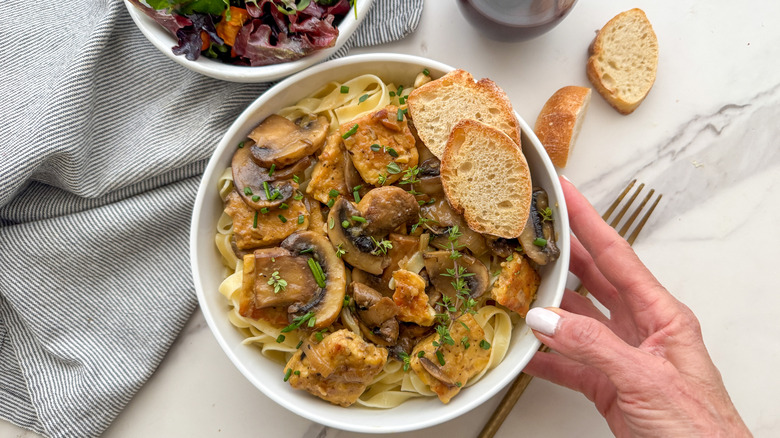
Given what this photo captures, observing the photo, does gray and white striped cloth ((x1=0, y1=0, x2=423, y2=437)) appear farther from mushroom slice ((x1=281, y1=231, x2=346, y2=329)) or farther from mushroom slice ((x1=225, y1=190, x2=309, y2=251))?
mushroom slice ((x1=281, y1=231, x2=346, y2=329))

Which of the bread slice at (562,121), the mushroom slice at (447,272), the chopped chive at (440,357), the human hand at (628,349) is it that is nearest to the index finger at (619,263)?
the human hand at (628,349)

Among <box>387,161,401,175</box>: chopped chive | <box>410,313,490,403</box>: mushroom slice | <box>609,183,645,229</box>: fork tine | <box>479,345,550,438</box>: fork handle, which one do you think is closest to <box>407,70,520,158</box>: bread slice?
<box>387,161,401,175</box>: chopped chive

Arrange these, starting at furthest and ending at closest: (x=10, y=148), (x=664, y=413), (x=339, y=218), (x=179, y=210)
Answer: (x=179, y=210), (x=10, y=148), (x=339, y=218), (x=664, y=413)

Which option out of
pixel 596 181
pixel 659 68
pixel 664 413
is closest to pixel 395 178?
pixel 596 181

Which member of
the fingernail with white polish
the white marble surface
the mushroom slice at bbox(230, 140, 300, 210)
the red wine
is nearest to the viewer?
the fingernail with white polish

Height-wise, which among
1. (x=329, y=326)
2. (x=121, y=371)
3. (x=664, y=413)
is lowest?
(x=121, y=371)

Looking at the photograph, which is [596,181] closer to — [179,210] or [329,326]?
[329,326]

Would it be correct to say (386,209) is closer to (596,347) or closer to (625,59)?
(596,347)

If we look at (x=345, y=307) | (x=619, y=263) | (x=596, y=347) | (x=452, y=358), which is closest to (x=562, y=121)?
(x=619, y=263)
